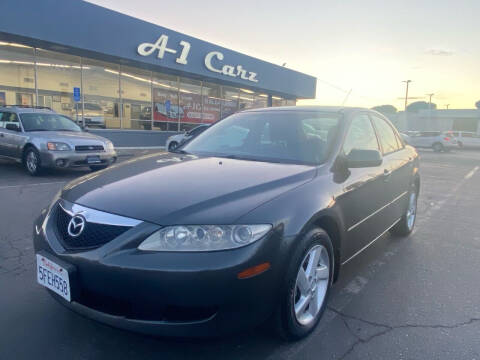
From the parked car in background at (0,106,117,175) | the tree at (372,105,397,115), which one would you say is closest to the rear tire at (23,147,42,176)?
the parked car in background at (0,106,117,175)

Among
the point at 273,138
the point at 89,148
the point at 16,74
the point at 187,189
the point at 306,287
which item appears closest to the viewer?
the point at 187,189

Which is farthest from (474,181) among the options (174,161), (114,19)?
(114,19)

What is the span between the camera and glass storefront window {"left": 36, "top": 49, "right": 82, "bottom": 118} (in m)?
13.9

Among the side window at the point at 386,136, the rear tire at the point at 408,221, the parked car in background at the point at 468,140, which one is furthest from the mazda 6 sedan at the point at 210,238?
the parked car in background at the point at 468,140

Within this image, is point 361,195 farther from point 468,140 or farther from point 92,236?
point 468,140

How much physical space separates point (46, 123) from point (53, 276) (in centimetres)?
772

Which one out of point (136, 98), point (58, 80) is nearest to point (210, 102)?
point (136, 98)

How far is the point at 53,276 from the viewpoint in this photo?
213 centimetres

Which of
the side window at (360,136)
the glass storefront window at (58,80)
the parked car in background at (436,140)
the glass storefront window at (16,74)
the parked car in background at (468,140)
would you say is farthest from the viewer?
the parked car in background at (468,140)

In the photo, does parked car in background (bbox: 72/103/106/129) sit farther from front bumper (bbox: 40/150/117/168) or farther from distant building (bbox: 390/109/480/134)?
distant building (bbox: 390/109/480/134)

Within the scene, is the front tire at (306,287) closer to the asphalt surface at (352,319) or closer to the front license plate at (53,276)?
the asphalt surface at (352,319)

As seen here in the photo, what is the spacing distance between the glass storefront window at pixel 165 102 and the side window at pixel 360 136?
15.5m

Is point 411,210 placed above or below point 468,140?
below

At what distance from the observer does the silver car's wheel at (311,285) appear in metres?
2.35
